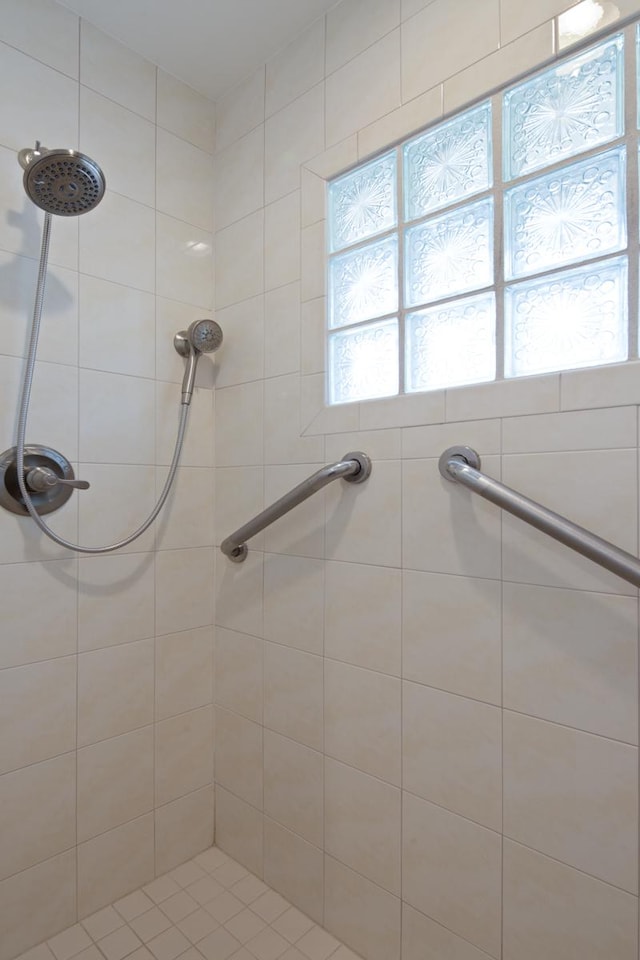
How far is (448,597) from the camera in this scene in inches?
38.6

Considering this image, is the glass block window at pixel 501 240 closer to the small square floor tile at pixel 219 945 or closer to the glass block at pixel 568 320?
the glass block at pixel 568 320

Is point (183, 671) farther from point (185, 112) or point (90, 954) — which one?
point (185, 112)

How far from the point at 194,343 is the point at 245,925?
1.40 metres

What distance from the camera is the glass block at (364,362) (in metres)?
A: 1.11

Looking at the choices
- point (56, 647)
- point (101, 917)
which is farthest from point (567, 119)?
point (101, 917)

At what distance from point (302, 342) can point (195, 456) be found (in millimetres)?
458

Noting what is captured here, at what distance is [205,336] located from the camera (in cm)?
Result: 132

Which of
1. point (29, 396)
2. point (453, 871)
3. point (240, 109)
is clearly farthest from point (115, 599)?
point (240, 109)

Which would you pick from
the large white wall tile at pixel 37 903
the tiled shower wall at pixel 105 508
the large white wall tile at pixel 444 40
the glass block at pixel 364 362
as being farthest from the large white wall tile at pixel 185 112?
the large white wall tile at pixel 37 903

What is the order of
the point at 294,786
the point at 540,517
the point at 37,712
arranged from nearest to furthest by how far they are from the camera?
1. the point at 540,517
2. the point at 37,712
3. the point at 294,786

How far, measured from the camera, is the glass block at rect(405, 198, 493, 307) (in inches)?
38.3

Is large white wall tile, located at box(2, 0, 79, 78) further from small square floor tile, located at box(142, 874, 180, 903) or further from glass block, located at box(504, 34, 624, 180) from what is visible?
small square floor tile, located at box(142, 874, 180, 903)

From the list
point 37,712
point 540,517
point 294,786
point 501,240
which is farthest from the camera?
point 294,786

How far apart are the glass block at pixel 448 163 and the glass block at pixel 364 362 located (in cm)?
25
